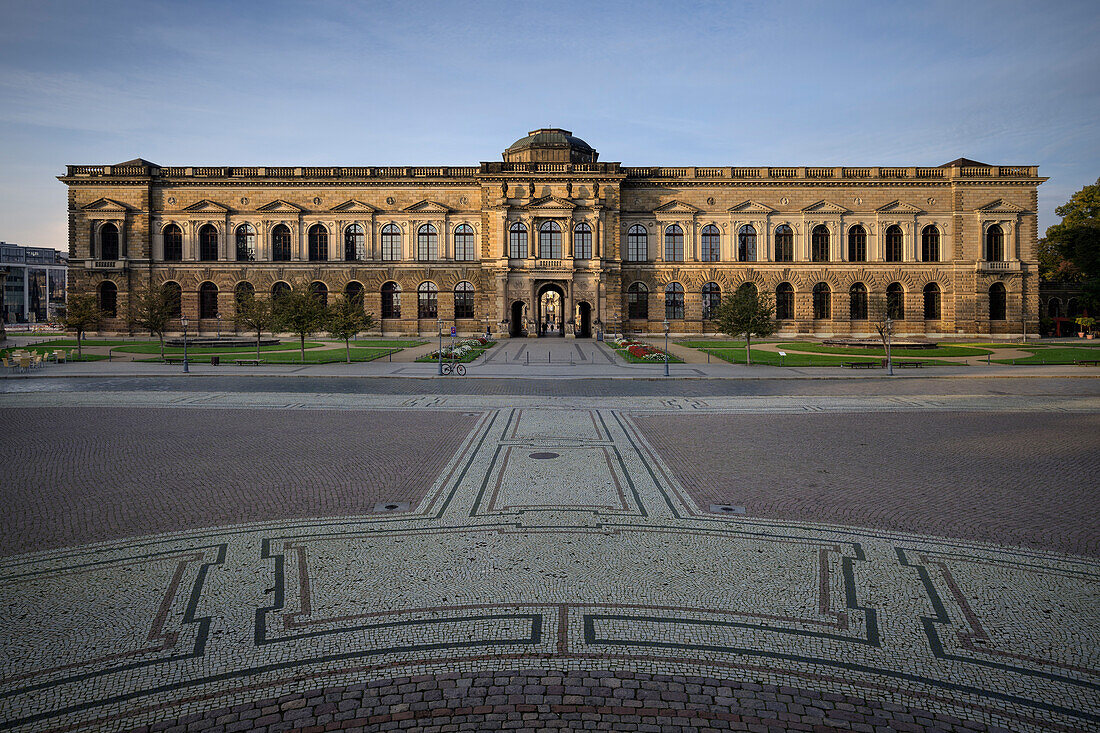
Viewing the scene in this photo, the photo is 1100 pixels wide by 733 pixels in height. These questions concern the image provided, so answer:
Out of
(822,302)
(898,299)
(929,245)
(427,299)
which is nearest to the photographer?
(929,245)

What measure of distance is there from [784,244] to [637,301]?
1571cm

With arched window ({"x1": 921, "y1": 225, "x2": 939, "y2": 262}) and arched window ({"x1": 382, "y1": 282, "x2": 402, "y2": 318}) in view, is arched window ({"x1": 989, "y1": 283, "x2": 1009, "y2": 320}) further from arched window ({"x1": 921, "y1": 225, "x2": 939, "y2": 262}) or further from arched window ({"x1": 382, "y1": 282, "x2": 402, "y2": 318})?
arched window ({"x1": 382, "y1": 282, "x2": 402, "y2": 318})

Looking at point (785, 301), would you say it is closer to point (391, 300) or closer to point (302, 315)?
point (391, 300)

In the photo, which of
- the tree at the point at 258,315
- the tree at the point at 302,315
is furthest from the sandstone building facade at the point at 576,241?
the tree at the point at 302,315

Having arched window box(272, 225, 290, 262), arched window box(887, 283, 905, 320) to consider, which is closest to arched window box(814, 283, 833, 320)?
arched window box(887, 283, 905, 320)

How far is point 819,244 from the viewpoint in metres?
66.1

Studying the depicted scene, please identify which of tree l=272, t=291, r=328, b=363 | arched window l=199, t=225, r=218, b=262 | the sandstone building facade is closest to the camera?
tree l=272, t=291, r=328, b=363

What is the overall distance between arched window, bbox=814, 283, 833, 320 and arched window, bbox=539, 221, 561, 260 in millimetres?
26302

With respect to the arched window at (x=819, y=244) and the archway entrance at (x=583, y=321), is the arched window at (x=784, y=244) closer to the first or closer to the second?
the arched window at (x=819, y=244)

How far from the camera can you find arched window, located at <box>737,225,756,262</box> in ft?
217

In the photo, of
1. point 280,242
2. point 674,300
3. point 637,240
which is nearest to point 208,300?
point 280,242

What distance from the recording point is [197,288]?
2574 inches

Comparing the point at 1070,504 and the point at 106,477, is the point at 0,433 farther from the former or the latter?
the point at 1070,504

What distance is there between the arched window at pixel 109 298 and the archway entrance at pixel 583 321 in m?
45.2
